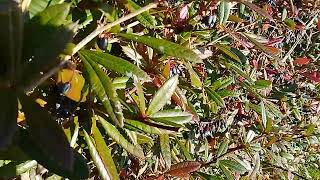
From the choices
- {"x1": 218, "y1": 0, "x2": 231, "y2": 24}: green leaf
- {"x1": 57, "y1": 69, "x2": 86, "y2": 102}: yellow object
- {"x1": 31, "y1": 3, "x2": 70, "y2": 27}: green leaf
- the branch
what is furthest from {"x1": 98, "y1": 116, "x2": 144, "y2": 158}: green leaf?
{"x1": 218, "y1": 0, "x2": 231, "y2": 24}: green leaf

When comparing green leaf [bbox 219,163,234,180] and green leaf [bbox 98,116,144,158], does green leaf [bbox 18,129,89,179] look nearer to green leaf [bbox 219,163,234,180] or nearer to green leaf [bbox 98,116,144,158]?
green leaf [bbox 98,116,144,158]

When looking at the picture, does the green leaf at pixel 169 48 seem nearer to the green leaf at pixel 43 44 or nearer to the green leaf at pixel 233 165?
the green leaf at pixel 43 44

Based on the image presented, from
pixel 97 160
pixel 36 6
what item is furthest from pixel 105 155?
pixel 36 6

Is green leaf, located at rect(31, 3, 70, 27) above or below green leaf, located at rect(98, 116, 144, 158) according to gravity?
above

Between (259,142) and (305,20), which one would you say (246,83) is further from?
(305,20)

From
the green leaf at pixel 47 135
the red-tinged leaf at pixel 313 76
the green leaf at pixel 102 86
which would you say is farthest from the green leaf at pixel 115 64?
the red-tinged leaf at pixel 313 76

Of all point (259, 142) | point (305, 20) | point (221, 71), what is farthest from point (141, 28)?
point (305, 20)

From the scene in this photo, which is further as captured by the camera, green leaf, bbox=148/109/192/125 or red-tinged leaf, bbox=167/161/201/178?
red-tinged leaf, bbox=167/161/201/178
